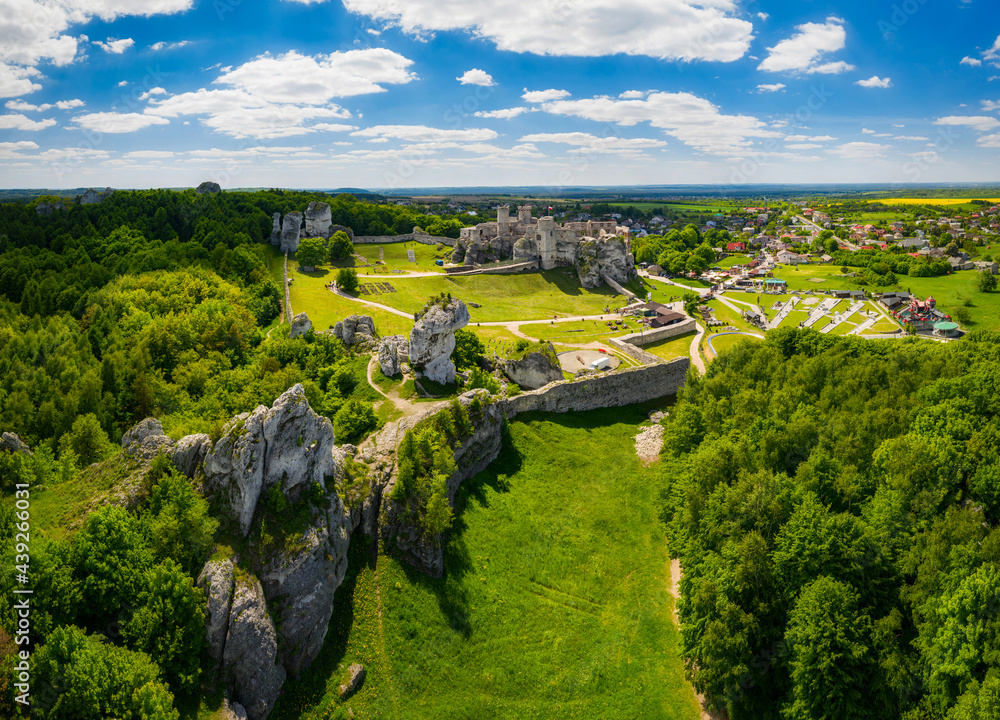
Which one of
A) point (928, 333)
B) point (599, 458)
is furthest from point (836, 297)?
point (599, 458)

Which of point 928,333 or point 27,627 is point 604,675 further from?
point 928,333

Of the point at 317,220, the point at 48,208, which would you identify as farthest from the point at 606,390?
the point at 48,208

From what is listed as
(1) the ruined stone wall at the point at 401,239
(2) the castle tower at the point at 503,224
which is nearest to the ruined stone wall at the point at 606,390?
(2) the castle tower at the point at 503,224

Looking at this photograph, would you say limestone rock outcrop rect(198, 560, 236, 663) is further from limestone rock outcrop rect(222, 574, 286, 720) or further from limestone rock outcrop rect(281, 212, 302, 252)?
limestone rock outcrop rect(281, 212, 302, 252)

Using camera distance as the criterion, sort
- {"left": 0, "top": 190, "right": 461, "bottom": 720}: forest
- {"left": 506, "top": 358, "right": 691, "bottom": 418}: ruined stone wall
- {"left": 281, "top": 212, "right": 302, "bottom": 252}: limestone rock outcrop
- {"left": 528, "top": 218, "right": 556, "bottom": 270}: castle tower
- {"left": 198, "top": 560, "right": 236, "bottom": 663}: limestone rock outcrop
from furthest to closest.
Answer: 1. {"left": 281, "top": 212, "right": 302, "bottom": 252}: limestone rock outcrop
2. {"left": 528, "top": 218, "right": 556, "bottom": 270}: castle tower
3. {"left": 506, "top": 358, "right": 691, "bottom": 418}: ruined stone wall
4. {"left": 198, "top": 560, "right": 236, "bottom": 663}: limestone rock outcrop
5. {"left": 0, "top": 190, "right": 461, "bottom": 720}: forest

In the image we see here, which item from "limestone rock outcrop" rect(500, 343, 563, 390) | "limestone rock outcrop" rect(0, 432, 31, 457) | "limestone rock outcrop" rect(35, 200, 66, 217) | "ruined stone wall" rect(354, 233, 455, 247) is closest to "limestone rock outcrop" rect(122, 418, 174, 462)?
"limestone rock outcrop" rect(0, 432, 31, 457)

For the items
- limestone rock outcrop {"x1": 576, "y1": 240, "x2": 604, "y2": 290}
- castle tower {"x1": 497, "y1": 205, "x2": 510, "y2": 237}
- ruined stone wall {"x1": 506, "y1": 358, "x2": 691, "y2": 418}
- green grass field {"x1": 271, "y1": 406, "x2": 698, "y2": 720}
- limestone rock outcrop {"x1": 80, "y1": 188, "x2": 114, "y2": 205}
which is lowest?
green grass field {"x1": 271, "y1": 406, "x2": 698, "y2": 720}

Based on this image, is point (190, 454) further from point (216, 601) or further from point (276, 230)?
point (276, 230)

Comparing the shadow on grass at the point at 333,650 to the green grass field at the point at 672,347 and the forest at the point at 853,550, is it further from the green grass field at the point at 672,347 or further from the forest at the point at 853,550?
the green grass field at the point at 672,347
